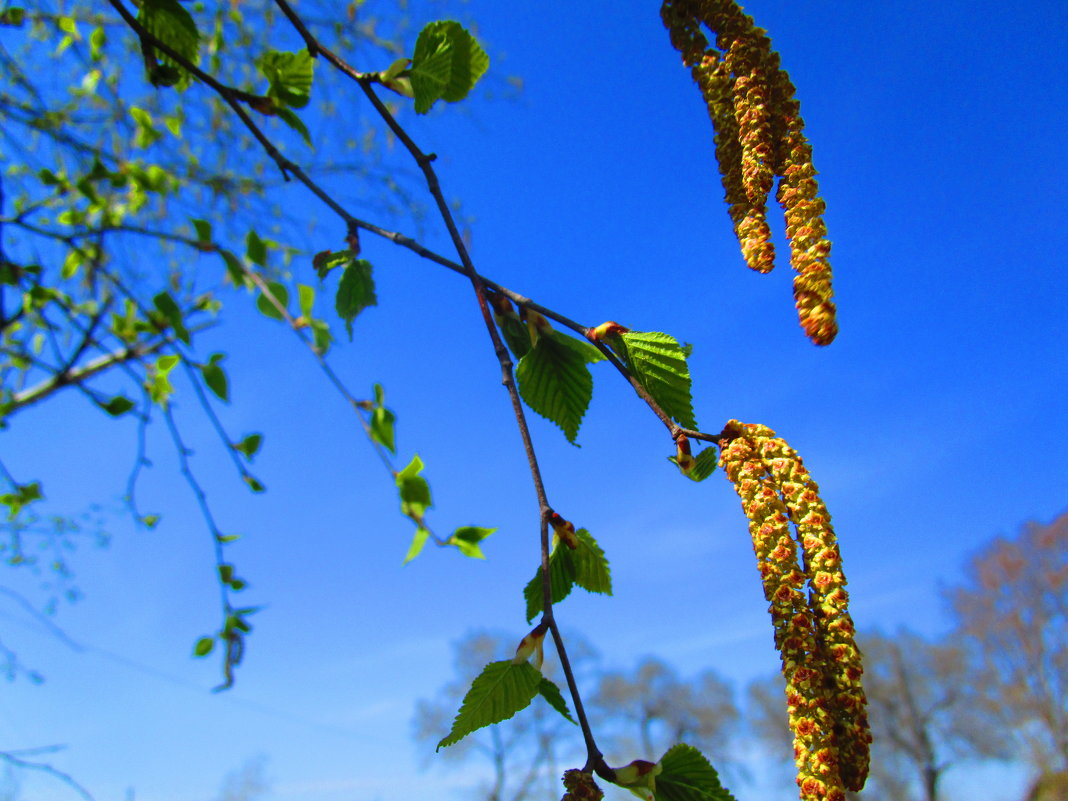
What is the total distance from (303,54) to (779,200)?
22.1 inches

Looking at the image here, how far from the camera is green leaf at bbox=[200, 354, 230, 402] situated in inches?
35.5

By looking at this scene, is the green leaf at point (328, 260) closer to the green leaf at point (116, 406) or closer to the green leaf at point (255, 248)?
the green leaf at point (255, 248)

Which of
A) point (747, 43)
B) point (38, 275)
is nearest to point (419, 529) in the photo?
point (747, 43)

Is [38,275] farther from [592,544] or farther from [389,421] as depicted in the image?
[592,544]

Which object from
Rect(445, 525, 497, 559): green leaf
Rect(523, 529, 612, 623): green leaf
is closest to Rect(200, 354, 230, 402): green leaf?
Rect(445, 525, 497, 559): green leaf

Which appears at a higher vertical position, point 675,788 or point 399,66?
point 399,66

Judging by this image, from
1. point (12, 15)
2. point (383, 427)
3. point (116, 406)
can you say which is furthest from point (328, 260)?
point (12, 15)

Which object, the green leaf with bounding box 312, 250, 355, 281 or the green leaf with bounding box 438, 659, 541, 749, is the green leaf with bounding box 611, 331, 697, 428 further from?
the green leaf with bounding box 312, 250, 355, 281

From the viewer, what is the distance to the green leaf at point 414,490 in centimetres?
58

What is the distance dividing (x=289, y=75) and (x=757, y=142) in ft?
1.80

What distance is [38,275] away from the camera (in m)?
1.19

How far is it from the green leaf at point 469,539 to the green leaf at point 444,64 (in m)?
0.35

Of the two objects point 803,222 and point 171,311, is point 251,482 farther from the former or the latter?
point 803,222

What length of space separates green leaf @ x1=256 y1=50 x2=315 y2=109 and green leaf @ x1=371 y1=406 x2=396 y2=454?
1.25 feet
